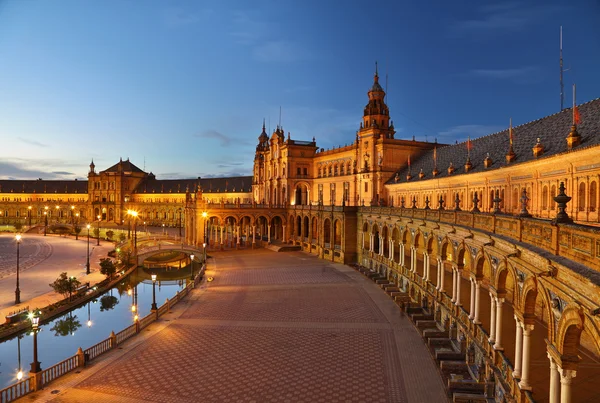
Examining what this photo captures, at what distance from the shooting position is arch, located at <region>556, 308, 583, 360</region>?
355 inches

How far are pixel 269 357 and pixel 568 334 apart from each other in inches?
593

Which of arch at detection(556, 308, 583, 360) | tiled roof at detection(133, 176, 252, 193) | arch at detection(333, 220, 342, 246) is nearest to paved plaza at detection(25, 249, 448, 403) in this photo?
arch at detection(556, 308, 583, 360)

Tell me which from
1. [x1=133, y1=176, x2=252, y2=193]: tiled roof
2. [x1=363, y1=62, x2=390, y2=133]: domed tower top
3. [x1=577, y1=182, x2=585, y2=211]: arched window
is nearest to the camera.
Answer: [x1=577, y1=182, x2=585, y2=211]: arched window

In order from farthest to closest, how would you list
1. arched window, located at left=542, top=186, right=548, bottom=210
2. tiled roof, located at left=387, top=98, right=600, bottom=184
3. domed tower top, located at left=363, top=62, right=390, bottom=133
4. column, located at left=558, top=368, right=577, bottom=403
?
1. domed tower top, located at left=363, top=62, right=390, bottom=133
2. arched window, located at left=542, top=186, right=548, bottom=210
3. tiled roof, located at left=387, top=98, right=600, bottom=184
4. column, located at left=558, top=368, right=577, bottom=403

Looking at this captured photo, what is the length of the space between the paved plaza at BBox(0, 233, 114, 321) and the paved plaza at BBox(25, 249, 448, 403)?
52.3ft

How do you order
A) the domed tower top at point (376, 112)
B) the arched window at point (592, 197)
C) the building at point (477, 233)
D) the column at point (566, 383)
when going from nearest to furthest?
the column at point (566, 383) → the building at point (477, 233) → the arched window at point (592, 197) → the domed tower top at point (376, 112)

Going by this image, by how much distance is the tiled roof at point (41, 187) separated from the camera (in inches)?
5010

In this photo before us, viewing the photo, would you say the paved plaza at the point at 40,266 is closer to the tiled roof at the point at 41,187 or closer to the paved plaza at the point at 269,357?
the paved plaza at the point at 269,357

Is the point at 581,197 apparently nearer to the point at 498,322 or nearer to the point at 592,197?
the point at 592,197

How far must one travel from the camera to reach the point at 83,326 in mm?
33750

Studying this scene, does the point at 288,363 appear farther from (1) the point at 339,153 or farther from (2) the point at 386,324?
(1) the point at 339,153

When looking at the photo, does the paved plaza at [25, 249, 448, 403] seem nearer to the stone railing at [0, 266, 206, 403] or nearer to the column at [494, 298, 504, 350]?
the stone railing at [0, 266, 206, 403]

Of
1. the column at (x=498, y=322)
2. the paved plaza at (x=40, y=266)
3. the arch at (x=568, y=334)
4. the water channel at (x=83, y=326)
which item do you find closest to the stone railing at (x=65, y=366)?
the water channel at (x=83, y=326)

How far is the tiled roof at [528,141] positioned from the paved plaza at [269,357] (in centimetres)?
1427
